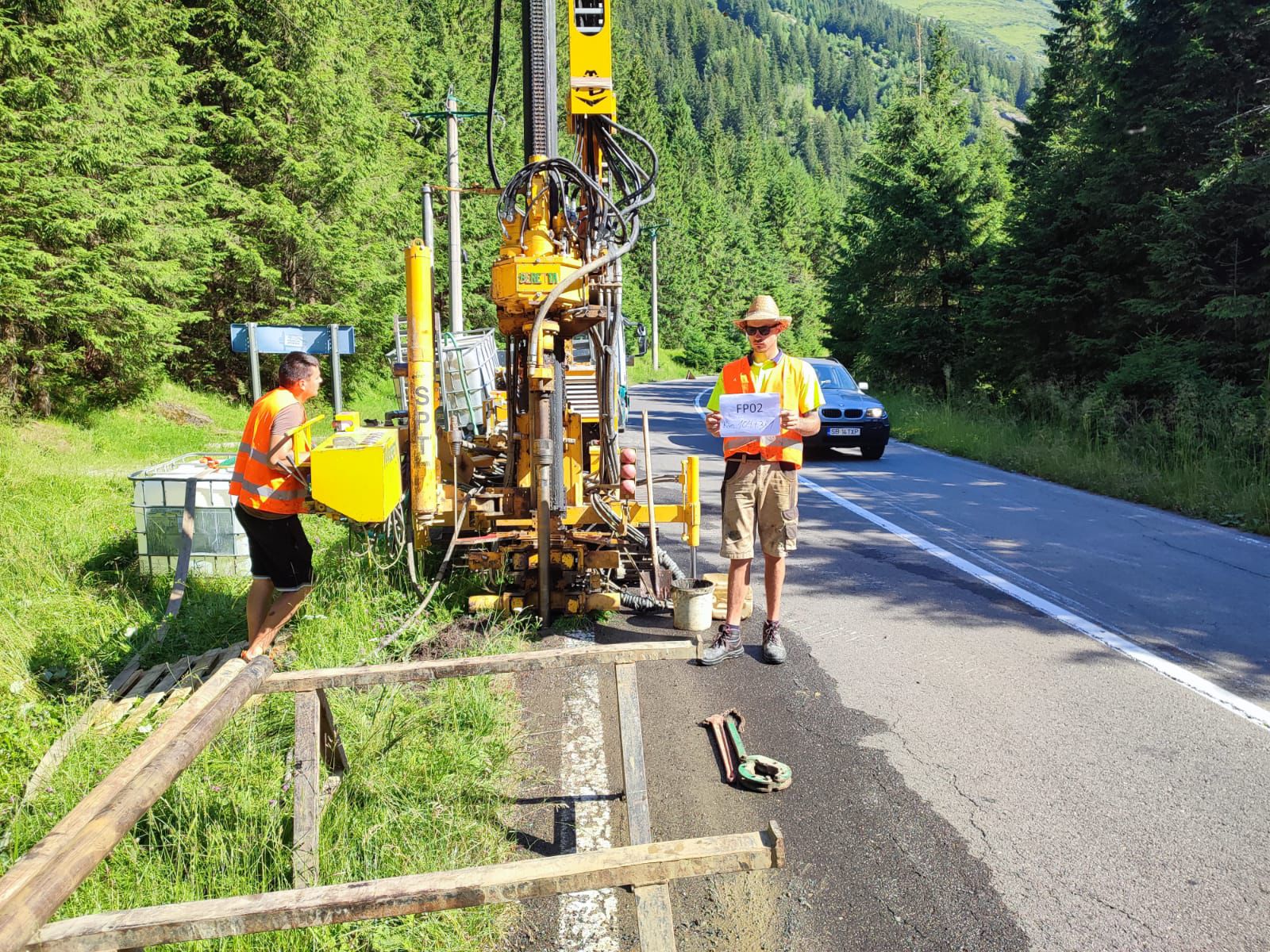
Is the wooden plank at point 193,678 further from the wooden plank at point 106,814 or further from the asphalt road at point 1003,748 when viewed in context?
the asphalt road at point 1003,748

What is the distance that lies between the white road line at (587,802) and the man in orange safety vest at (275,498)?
5.78 feet

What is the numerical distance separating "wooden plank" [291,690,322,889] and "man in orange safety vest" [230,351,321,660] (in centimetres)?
181

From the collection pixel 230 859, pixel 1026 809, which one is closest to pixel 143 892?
pixel 230 859

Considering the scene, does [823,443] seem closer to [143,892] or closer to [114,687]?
[114,687]

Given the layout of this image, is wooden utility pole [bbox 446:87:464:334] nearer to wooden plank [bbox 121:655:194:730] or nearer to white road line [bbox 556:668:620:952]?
wooden plank [bbox 121:655:194:730]

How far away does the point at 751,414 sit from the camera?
518 centimetres

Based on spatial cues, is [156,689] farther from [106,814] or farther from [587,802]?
[106,814]

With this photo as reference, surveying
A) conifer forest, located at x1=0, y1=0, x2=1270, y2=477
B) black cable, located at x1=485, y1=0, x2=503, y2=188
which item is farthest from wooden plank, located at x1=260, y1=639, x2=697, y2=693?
conifer forest, located at x1=0, y1=0, x2=1270, y2=477

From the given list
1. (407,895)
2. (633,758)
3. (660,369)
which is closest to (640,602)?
(633,758)

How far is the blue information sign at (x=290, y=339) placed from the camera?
8.32m

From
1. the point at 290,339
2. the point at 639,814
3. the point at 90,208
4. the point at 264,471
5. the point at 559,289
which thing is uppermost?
the point at 90,208

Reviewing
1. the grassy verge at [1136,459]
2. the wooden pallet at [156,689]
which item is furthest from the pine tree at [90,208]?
the grassy verge at [1136,459]

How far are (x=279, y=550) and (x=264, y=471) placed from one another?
1.57ft

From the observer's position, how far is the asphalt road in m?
2.93
